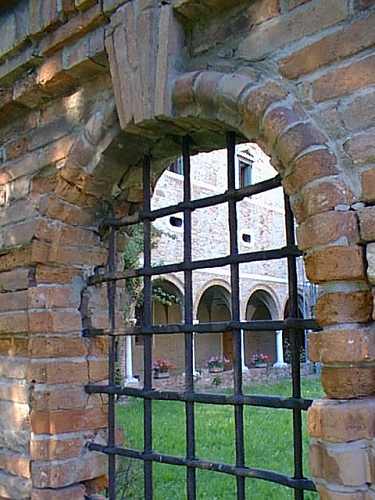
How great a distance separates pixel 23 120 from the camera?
2676 millimetres

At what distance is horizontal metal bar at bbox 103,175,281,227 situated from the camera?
1.93m

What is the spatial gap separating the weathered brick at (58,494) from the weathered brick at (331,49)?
1750 millimetres

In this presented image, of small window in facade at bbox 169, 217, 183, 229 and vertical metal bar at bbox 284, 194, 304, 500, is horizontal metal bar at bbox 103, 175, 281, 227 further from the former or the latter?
small window in facade at bbox 169, 217, 183, 229

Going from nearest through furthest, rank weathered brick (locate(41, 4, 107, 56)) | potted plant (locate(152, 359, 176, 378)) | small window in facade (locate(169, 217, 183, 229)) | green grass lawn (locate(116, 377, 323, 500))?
weathered brick (locate(41, 4, 107, 56)) → green grass lawn (locate(116, 377, 323, 500)) → potted plant (locate(152, 359, 176, 378)) → small window in facade (locate(169, 217, 183, 229))

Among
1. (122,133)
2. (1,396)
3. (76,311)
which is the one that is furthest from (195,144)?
(1,396)

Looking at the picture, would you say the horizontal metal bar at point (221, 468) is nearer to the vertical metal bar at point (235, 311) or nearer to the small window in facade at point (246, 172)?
the vertical metal bar at point (235, 311)

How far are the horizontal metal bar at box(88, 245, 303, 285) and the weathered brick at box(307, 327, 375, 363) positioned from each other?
0.38m

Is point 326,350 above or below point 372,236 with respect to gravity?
below

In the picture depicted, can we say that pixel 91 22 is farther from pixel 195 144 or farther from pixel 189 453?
pixel 189 453

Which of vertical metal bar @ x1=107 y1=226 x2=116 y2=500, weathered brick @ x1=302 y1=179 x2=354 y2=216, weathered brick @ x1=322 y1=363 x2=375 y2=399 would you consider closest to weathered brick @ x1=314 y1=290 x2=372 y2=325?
weathered brick @ x1=322 y1=363 x2=375 y2=399

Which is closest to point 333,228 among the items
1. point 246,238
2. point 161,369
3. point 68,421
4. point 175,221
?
point 68,421

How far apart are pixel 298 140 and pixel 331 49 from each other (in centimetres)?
26

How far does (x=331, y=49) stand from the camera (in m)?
1.56

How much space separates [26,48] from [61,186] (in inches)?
25.2
